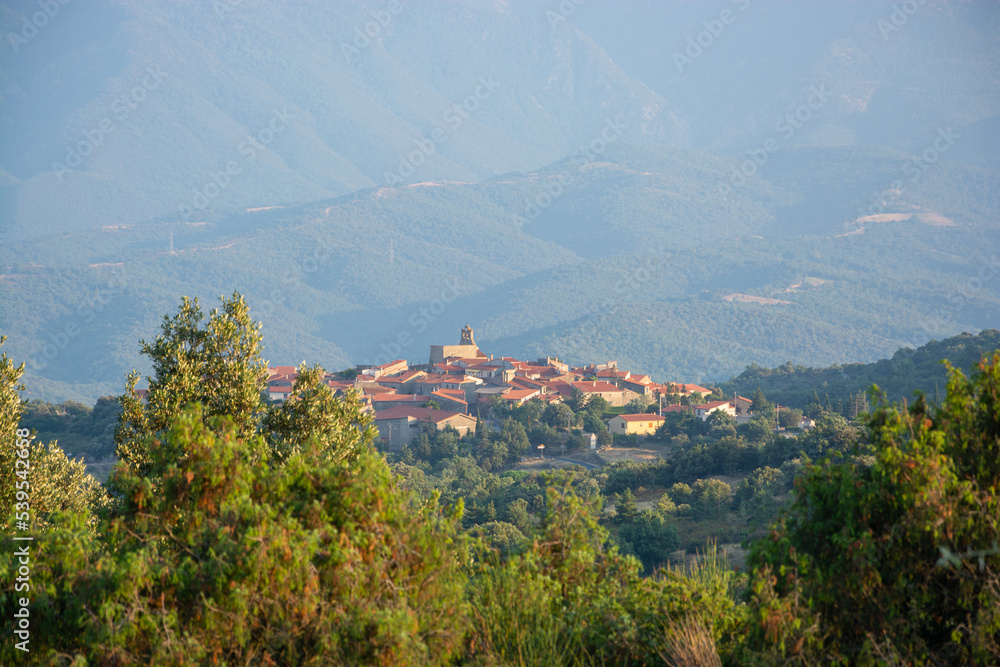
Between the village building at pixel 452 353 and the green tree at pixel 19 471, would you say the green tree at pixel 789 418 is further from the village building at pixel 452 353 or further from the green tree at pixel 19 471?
the green tree at pixel 19 471

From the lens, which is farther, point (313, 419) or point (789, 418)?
point (789, 418)

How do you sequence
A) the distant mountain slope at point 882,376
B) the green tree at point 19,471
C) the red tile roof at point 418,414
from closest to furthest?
the green tree at point 19,471, the distant mountain slope at point 882,376, the red tile roof at point 418,414

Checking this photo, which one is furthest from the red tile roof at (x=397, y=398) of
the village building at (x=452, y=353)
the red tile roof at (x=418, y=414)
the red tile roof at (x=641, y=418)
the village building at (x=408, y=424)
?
the red tile roof at (x=641, y=418)

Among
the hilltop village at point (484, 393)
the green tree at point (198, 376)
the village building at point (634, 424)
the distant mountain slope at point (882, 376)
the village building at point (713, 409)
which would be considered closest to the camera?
the green tree at point (198, 376)

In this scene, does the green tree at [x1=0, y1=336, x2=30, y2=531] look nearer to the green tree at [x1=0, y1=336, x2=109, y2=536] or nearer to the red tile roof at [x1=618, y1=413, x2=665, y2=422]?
the green tree at [x1=0, y1=336, x2=109, y2=536]

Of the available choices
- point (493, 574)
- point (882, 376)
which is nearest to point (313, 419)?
point (493, 574)

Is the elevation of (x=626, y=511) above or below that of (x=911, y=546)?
below

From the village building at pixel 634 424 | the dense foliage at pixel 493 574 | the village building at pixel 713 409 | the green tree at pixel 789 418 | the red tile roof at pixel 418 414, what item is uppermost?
the red tile roof at pixel 418 414

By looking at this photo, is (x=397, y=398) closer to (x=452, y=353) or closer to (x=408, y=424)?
(x=408, y=424)

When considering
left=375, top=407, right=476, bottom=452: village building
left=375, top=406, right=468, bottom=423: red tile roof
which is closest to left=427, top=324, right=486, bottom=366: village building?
left=375, top=406, right=468, bottom=423: red tile roof

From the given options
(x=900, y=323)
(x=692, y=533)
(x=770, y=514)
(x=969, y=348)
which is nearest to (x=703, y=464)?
(x=692, y=533)
